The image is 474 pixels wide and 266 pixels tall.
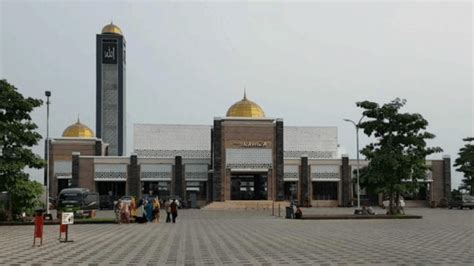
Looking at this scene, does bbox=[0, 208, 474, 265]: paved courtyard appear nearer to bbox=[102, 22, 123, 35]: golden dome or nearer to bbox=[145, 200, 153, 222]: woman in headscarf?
bbox=[145, 200, 153, 222]: woman in headscarf

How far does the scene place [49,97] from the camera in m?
36.5

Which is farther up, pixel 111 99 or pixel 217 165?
pixel 111 99

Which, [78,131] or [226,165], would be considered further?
[78,131]

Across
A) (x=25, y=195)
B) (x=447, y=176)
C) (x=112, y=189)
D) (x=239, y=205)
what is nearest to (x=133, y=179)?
(x=112, y=189)

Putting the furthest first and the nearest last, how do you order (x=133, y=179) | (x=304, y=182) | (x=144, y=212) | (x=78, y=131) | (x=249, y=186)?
(x=78, y=131) → (x=304, y=182) → (x=133, y=179) → (x=249, y=186) → (x=144, y=212)

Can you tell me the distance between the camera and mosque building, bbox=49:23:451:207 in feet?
224

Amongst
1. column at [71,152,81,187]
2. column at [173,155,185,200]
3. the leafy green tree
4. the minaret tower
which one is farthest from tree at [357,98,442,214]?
the minaret tower

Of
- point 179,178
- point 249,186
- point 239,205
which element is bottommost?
point 239,205

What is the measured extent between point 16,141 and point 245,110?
43983mm

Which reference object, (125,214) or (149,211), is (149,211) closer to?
(149,211)

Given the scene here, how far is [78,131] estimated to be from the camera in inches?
3204

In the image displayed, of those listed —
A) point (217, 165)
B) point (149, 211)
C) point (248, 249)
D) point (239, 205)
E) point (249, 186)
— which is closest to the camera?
point (248, 249)

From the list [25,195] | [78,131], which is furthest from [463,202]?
[78,131]

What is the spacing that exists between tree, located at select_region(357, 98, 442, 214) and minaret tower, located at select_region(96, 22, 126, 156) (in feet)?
220
